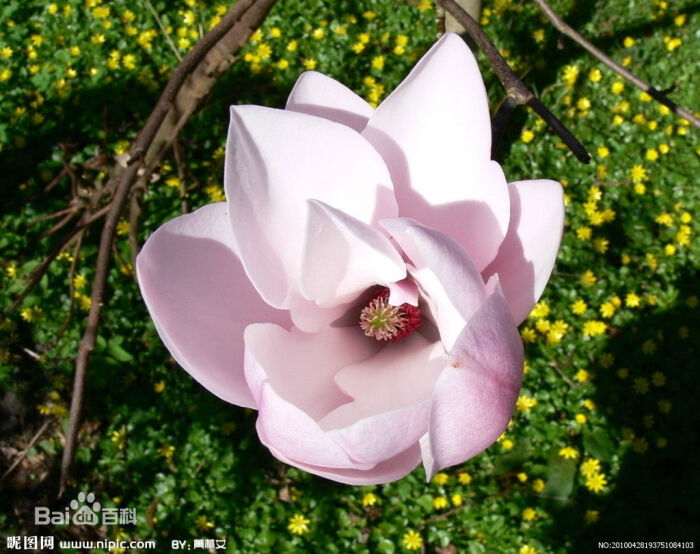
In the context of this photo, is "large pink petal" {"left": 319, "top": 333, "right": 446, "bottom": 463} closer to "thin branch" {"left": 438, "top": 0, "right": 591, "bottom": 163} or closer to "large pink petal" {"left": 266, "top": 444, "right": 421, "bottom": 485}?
"large pink petal" {"left": 266, "top": 444, "right": 421, "bottom": 485}

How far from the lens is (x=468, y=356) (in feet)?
1.43

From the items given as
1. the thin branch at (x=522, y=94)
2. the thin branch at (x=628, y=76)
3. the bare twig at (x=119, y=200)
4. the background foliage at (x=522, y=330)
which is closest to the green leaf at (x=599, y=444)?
the background foliage at (x=522, y=330)

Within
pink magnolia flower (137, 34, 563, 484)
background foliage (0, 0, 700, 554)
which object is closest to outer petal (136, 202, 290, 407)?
pink magnolia flower (137, 34, 563, 484)

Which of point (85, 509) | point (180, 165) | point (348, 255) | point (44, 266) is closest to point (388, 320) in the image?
point (348, 255)

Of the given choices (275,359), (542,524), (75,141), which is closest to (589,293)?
(542,524)

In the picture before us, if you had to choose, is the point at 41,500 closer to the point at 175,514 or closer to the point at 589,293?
the point at 175,514

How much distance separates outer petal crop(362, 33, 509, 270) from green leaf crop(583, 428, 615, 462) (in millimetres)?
1513

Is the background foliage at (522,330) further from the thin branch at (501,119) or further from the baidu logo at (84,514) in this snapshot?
the thin branch at (501,119)

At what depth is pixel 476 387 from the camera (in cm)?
45

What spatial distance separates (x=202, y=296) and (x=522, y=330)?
1538 mm

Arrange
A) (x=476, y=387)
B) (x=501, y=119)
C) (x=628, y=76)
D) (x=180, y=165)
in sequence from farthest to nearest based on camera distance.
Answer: (x=180, y=165)
(x=628, y=76)
(x=501, y=119)
(x=476, y=387)

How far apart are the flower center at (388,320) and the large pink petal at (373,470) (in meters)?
0.18

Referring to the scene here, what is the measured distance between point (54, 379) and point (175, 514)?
1.82 feet

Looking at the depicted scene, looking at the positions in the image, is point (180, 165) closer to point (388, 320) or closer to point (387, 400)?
point (388, 320)
